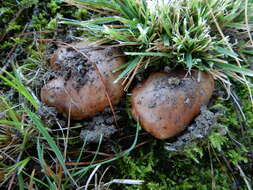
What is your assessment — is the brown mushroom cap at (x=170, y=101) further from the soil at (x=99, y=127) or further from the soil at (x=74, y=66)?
the soil at (x=74, y=66)

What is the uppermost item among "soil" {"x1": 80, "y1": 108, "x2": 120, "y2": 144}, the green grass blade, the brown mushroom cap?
the green grass blade

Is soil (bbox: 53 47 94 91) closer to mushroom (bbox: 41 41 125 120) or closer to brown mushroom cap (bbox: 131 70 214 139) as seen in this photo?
mushroom (bbox: 41 41 125 120)

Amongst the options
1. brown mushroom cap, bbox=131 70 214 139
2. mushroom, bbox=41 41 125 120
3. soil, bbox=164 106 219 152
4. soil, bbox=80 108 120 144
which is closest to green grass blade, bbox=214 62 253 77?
brown mushroom cap, bbox=131 70 214 139

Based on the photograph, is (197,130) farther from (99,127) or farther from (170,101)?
(99,127)

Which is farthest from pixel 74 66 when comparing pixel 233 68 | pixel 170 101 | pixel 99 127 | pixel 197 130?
pixel 233 68

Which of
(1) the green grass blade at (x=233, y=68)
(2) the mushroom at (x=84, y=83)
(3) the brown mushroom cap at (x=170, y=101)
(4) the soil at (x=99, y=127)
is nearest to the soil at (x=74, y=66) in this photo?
(2) the mushroom at (x=84, y=83)
